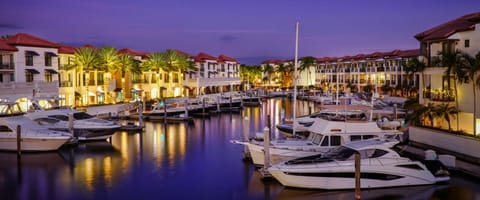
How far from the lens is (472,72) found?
28.9 metres

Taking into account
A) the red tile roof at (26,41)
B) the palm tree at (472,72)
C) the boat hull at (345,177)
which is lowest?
the boat hull at (345,177)

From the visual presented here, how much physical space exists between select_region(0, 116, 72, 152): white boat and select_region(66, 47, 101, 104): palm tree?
1041 inches

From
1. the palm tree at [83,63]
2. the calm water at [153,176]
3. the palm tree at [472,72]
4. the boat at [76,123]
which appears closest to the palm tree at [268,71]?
the palm tree at [83,63]

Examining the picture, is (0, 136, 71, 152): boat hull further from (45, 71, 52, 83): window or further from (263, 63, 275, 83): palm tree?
(263, 63, 275, 83): palm tree

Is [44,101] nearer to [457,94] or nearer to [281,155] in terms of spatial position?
[281,155]

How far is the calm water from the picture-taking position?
2450 centimetres

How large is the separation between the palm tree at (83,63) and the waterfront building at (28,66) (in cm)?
414

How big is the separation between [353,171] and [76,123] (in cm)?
2569

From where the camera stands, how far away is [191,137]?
47.2 meters

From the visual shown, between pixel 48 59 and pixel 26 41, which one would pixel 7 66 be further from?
pixel 48 59

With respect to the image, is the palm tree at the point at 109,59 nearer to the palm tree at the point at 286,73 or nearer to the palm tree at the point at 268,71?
the palm tree at the point at 286,73

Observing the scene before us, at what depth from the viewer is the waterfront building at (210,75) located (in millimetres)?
91625

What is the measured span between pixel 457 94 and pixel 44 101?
37904 mm

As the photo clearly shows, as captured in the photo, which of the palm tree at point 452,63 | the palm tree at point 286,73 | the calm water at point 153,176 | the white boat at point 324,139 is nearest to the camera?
the calm water at point 153,176
